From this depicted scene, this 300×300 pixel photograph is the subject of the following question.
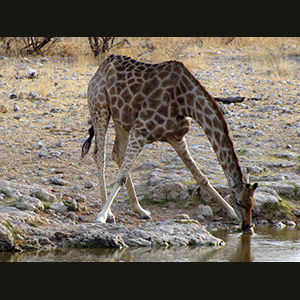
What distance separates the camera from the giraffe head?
5.67 metres

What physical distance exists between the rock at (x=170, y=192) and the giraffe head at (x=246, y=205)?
55.8 inches

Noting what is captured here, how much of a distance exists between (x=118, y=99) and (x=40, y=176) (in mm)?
1956

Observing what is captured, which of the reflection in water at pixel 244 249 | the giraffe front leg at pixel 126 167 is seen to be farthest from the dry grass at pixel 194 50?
the reflection in water at pixel 244 249

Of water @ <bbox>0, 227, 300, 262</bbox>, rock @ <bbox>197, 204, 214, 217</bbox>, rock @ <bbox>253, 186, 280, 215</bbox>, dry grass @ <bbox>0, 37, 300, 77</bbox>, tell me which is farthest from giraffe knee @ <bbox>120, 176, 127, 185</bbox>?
dry grass @ <bbox>0, 37, 300, 77</bbox>

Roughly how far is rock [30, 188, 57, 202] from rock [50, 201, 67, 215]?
5.1 inches

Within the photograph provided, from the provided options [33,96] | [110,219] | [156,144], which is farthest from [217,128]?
[33,96]

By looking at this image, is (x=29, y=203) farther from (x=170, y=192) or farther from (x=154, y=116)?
(x=170, y=192)

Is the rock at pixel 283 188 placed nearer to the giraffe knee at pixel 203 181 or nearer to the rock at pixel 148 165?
the giraffe knee at pixel 203 181

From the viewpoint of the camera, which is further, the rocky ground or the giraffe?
the rocky ground

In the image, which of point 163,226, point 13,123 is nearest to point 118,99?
point 163,226

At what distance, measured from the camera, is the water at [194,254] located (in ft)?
16.2

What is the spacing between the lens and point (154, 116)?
6109 mm

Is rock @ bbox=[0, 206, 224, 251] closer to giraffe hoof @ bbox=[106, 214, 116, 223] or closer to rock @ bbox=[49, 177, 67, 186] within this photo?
giraffe hoof @ bbox=[106, 214, 116, 223]

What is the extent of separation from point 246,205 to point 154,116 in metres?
1.48
